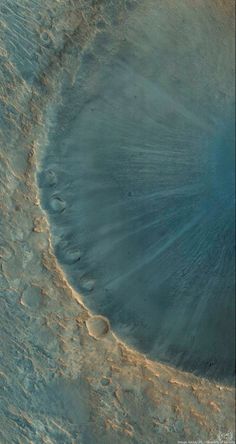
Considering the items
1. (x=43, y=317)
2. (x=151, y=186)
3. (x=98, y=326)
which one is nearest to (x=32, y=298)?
(x=43, y=317)

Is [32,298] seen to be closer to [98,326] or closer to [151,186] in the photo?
[98,326]

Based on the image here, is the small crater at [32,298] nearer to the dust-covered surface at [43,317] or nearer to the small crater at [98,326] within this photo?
the dust-covered surface at [43,317]

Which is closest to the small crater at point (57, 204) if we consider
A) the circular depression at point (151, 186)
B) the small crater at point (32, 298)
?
the circular depression at point (151, 186)

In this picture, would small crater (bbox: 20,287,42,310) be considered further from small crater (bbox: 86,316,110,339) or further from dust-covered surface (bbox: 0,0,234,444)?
small crater (bbox: 86,316,110,339)

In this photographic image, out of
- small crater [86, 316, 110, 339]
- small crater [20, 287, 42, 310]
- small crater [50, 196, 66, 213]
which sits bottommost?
small crater [86, 316, 110, 339]

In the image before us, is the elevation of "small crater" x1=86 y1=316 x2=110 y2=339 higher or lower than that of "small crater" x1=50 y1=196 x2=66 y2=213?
lower

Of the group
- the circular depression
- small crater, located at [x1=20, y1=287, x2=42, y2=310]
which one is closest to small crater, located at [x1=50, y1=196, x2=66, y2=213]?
the circular depression

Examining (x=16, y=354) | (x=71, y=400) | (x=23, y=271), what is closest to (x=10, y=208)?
(x=23, y=271)

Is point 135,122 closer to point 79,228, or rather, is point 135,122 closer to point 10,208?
point 79,228
